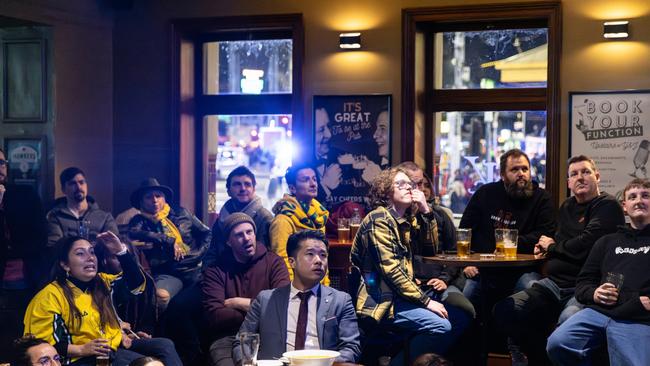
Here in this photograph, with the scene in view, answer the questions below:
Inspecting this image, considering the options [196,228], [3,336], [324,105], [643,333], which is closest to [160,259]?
[196,228]

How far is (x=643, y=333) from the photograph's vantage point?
17.1 feet

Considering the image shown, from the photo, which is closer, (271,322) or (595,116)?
(271,322)

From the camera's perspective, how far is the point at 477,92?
7.82m

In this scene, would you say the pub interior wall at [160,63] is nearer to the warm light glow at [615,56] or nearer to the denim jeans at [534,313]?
the warm light glow at [615,56]

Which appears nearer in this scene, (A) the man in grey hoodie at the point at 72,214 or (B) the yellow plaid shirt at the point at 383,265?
(B) the yellow plaid shirt at the point at 383,265

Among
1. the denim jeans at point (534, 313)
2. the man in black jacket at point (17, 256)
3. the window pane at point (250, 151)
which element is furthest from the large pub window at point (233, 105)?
the denim jeans at point (534, 313)

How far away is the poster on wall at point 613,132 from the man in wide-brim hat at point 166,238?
9.80ft

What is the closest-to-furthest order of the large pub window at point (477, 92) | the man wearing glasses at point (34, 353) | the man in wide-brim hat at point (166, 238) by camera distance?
the man wearing glasses at point (34, 353), the man in wide-brim hat at point (166, 238), the large pub window at point (477, 92)

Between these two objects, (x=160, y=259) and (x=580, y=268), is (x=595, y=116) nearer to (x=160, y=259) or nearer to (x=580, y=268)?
(x=580, y=268)

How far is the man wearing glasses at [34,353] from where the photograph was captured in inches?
177

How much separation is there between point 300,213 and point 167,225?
3.56 ft

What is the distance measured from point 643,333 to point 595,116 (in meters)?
2.41

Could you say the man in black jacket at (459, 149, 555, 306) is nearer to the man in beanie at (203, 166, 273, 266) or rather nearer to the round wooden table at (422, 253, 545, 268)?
the round wooden table at (422, 253, 545, 268)

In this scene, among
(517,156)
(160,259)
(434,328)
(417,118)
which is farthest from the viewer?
(417,118)
